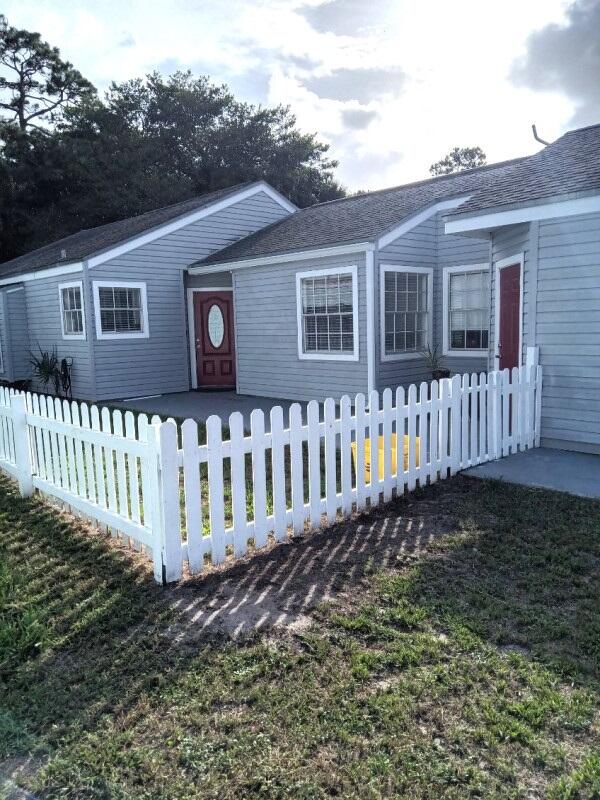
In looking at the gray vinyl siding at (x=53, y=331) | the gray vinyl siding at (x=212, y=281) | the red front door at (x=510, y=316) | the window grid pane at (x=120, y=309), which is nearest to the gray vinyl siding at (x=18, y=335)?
the gray vinyl siding at (x=53, y=331)

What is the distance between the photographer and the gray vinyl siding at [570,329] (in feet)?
22.2

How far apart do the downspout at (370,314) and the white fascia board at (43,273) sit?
6179 mm

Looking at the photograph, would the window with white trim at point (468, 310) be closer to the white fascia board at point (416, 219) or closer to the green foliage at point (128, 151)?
the white fascia board at point (416, 219)

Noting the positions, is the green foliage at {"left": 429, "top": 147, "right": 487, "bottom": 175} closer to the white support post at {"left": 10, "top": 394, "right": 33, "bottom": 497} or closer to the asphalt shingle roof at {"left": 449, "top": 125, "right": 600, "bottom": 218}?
the asphalt shingle roof at {"left": 449, "top": 125, "right": 600, "bottom": 218}

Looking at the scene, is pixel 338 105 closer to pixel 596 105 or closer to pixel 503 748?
pixel 596 105

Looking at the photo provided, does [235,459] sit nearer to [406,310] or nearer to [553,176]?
[553,176]

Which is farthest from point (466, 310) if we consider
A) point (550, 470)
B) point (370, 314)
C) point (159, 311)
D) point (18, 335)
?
point (18, 335)

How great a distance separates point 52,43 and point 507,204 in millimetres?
34479

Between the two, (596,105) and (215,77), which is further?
(215,77)

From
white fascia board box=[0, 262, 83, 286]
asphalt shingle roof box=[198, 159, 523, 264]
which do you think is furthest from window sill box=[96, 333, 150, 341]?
asphalt shingle roof box=[198, 159, 523, 264]

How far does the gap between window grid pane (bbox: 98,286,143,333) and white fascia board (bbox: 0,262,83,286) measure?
784 mm

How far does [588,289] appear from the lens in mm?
6770

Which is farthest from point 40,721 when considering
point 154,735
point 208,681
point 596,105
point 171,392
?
point 596,105

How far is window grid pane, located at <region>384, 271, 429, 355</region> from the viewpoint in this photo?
10789mm
